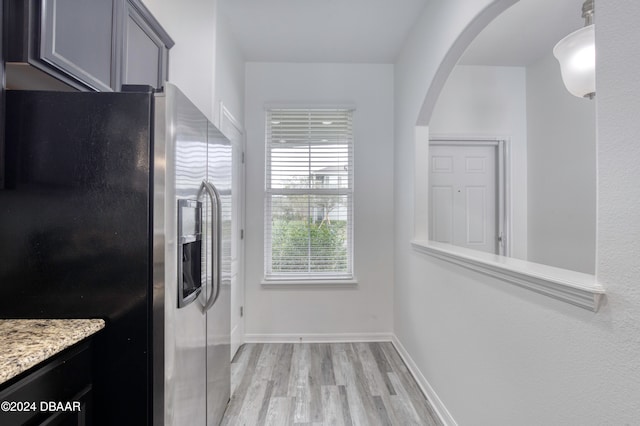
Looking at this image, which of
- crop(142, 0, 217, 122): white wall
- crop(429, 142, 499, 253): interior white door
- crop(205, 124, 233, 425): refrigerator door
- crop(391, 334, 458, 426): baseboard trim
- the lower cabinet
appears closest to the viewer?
the lower cabinet

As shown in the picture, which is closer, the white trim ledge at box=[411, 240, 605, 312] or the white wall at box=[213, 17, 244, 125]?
the white trim ledge at box=[411, 240, 605, 312]

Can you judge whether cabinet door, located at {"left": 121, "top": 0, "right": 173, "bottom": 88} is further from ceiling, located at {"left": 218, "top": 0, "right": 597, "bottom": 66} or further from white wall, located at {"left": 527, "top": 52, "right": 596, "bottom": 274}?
white wall, located at {"left": 527, "top": 52, "right": 596, "bottom": 274}

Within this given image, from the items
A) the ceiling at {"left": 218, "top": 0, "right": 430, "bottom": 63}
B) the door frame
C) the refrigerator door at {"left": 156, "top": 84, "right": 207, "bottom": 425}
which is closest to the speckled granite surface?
the refrigerator door at {"left": 156, "top": 84, "right": 207, "bottom": 425}

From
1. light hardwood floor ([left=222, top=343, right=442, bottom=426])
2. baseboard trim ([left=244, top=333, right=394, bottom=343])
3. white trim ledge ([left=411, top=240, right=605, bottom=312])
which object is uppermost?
white trim ledge ([left=411, top=240, right=605, bottom=312])

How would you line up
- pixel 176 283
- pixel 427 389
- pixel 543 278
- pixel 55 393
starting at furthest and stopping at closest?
pixel 427 389
pixel 176 283
pixel 543 278
pixel 55 393

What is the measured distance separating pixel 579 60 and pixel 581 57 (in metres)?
0.01

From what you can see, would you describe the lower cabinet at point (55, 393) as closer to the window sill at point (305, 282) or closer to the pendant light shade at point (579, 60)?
the window sill at point (305, 282)

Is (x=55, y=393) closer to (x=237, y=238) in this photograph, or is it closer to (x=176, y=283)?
(x=176, y=283)

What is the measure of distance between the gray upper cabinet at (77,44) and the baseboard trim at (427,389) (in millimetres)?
2537

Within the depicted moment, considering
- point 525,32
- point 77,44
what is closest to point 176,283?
point 77,44

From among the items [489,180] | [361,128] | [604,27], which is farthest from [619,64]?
[489,180]

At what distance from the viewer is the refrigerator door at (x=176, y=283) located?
1162 millimetres

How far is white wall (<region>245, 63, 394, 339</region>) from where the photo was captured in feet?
10.1

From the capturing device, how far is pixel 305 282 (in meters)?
3.06
